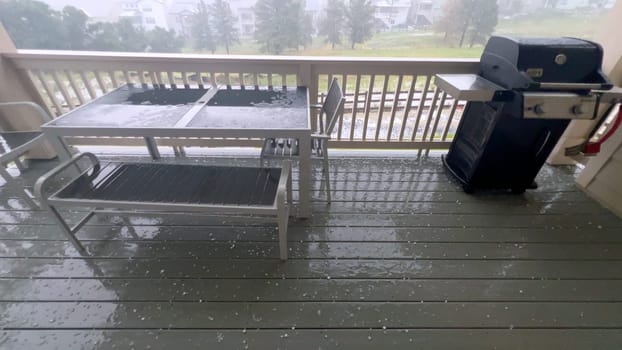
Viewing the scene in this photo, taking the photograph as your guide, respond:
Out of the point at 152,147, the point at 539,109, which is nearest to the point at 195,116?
the point at 152,147

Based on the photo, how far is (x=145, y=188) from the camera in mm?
1476

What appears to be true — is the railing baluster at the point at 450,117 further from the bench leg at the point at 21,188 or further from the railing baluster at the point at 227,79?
the bench leg at the point at 21,188

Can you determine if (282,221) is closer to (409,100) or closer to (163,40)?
(409,100)

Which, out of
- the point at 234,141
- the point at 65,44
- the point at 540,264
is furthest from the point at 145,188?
the point at 540,264

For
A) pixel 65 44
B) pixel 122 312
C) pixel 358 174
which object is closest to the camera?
pixel 122 312

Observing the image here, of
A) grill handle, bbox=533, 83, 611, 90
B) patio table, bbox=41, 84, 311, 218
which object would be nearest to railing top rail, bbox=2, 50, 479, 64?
patio table, bbox=41, 84, 311, 218

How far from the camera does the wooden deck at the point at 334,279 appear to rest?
3.81ft

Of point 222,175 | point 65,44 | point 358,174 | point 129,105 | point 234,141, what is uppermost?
point 65,44

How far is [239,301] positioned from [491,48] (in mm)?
2201

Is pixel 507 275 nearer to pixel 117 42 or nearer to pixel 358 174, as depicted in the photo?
pixel 358 174

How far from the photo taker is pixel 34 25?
202 cm

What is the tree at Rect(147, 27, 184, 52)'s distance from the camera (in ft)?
7.00

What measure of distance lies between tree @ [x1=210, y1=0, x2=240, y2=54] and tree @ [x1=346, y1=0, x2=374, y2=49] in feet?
3.86

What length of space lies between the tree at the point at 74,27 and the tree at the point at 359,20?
2.40m
